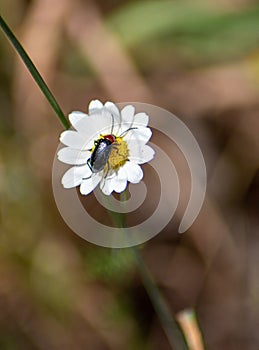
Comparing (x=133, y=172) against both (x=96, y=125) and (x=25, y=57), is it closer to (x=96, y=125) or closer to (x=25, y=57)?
(x=96, y=125)

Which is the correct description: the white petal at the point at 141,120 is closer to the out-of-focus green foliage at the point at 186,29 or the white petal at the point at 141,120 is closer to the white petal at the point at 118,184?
the white petal at the point at 118,184

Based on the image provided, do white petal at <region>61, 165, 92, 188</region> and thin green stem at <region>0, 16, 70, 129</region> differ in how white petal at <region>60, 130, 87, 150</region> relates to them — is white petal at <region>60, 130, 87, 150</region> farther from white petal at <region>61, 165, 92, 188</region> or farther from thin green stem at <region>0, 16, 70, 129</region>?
thin green stem at <region>0, 16, 70, 129</region>

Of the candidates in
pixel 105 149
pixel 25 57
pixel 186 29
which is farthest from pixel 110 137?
pixel 186 29

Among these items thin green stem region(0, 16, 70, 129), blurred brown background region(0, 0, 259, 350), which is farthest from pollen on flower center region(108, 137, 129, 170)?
blurred brown background region(0, 0, 259, 350)

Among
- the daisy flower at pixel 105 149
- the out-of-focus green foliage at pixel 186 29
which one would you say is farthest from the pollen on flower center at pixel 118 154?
the out-of-focus green foliage at pixel 186 29

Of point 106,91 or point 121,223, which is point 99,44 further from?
point 121,223

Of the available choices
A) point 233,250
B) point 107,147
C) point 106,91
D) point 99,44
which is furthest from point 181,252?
point 107,147
